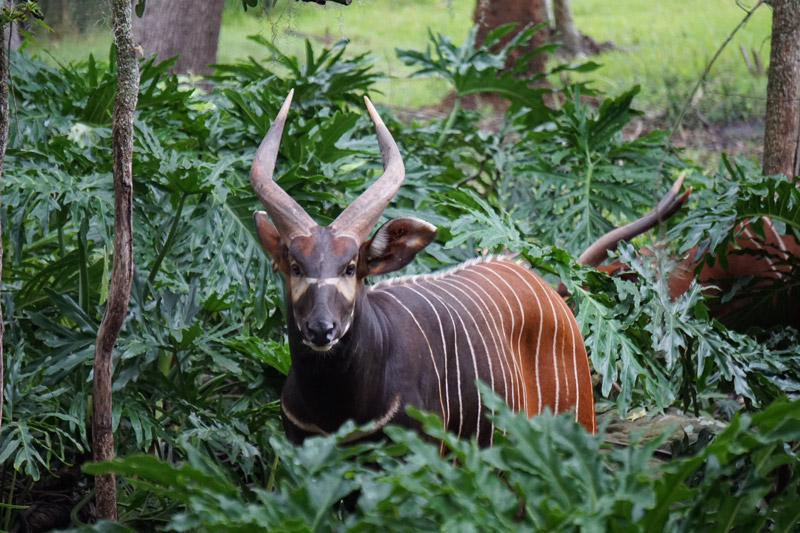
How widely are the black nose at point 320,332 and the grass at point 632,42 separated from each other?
394cm

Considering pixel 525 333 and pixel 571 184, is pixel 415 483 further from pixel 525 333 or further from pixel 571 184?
pixel 571 184

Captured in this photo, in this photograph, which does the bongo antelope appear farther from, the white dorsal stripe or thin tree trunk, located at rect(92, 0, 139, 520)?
thin tree trunk, located at rect(92, 0, 139, 520)

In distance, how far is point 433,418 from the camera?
1837mm

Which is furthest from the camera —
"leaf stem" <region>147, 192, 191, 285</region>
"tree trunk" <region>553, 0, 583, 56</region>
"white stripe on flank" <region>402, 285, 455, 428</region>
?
"tree trunk" <region>553, 0, 583, 56</region>

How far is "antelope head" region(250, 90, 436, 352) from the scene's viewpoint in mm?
2627

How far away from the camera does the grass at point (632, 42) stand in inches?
387

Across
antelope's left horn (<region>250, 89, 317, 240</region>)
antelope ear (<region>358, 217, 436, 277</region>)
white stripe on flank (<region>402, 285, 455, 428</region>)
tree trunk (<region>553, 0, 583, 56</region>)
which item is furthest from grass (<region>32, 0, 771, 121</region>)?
antelope ear (<region>358, 217, 436, 277</region>)

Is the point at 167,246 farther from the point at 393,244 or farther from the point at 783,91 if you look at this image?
the point at 783,91

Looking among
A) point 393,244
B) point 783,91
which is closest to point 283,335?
point 393,244

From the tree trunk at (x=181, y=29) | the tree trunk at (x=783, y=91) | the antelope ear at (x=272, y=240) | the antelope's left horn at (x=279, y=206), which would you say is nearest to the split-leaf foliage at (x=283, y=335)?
the tree trunk at (x=783, y=91)

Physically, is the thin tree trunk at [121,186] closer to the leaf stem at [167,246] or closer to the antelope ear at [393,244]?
the antelope ear at [393,244]

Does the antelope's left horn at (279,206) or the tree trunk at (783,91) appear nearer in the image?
the antelope's left horn at (279,206)

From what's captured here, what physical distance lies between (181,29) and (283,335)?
3114mm

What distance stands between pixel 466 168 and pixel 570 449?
626cm
